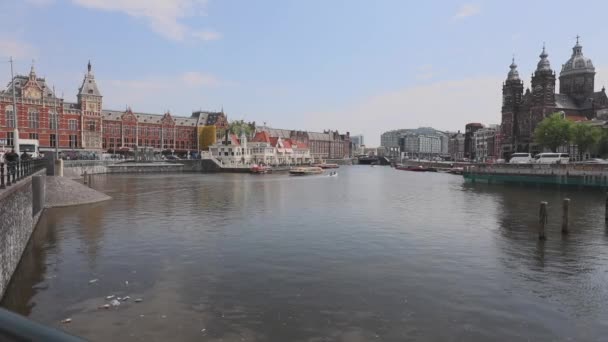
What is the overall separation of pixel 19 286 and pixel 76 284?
2.40 meters

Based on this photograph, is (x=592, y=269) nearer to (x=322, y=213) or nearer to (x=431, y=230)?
(x=431, y=230)

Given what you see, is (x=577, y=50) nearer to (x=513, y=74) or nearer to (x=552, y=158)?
(x=513, y=74)

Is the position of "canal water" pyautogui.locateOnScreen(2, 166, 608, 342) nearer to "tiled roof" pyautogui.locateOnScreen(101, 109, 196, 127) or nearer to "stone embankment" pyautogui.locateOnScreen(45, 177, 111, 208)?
"stone embankment" pyautogui.locateOnScreen(45, 177, 111, 208)

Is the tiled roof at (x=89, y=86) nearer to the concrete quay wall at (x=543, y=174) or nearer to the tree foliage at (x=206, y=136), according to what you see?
the tree foliage at (x=206, y=136)

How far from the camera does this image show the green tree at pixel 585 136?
103 m

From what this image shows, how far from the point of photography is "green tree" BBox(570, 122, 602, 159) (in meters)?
103

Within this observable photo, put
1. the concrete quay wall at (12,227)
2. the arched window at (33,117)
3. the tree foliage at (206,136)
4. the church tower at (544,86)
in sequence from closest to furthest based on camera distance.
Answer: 1. the concrete quay wall at (12,227)
2. the arched window at (33,117)
3. the church tower at (544,86)
4. the tree foliage at (206,136)

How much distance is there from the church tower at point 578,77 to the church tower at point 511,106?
606 inches

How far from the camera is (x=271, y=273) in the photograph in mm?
21906

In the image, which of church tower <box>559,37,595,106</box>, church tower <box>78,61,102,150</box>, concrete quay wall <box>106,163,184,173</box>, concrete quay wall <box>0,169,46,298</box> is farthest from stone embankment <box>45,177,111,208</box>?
church tower <box>559,37,595,106</box>

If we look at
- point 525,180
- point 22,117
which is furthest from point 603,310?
point 22,117

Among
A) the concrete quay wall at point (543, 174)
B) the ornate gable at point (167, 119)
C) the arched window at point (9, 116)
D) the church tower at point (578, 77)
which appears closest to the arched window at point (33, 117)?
the arched window at point (9, 116)

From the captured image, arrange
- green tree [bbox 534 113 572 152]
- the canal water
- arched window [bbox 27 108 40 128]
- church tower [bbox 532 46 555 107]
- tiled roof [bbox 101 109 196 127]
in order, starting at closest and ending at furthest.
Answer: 1. the canal water
2. green tree [bbox 534 113 572 152]
3. arched window [bbox 27 108 40 128]
4. church tower [bbox 532 46 555 107]
5. tiled roof [bbox 101 109 196 127]

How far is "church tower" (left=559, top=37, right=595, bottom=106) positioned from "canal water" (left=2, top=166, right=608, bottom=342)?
146m
